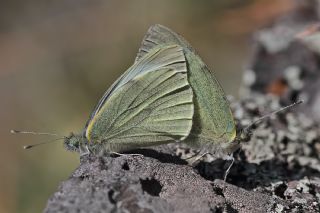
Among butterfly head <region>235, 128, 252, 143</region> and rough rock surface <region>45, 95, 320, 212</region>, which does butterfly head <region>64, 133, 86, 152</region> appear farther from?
butterfly head <region>235, 128, 252, 143</region>

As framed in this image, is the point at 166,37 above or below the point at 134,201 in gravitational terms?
above

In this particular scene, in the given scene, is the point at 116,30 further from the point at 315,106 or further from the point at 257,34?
the point at 315,106

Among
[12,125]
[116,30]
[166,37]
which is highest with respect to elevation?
[166,37]

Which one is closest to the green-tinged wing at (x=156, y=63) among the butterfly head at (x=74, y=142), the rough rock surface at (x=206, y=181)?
the butterfly head at (x=74, y=142)

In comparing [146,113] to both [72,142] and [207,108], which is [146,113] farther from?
[72,142]

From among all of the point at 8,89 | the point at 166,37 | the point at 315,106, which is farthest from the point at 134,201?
the point at 8,89

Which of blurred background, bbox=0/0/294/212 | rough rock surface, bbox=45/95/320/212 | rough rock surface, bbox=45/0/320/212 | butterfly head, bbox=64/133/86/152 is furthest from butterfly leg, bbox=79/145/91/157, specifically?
blurred background, bbox=0/0/294/212

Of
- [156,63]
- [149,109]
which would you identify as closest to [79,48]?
[156,63]
